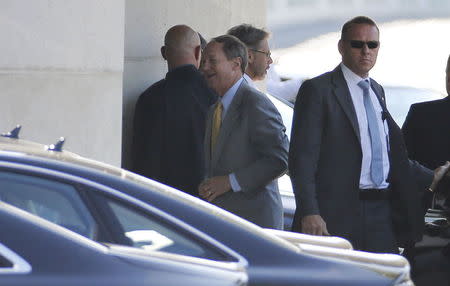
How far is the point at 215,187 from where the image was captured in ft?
21.2

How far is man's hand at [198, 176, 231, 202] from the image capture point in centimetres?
643

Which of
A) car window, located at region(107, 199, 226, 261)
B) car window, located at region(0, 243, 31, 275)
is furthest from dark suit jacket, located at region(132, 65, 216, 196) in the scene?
car window, located at region(0, 243, 31, 275)

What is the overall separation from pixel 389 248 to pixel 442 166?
0.85 m

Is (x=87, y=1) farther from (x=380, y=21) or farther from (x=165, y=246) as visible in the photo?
(x=380, y=21)

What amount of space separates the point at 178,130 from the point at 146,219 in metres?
4.28

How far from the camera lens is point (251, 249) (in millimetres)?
3938

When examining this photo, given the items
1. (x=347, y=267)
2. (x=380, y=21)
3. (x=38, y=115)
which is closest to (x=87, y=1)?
(x=38, y=115)

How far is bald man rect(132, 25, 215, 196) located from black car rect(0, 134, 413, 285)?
3988 millimetres

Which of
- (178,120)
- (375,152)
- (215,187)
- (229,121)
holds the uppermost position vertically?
(229,121)

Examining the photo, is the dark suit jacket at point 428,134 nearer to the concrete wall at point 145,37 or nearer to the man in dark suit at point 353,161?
Answer: the man in dark suit at point 353,161

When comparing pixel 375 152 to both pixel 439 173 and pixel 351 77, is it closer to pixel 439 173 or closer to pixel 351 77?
pixel 351 77

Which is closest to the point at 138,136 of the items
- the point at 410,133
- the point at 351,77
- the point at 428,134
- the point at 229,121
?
the point at 410,133

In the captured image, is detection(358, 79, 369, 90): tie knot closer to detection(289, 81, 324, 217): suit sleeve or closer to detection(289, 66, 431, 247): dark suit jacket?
detection(289, 66, 431, 247): dark suit jacket

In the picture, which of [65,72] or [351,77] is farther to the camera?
[65,72]
